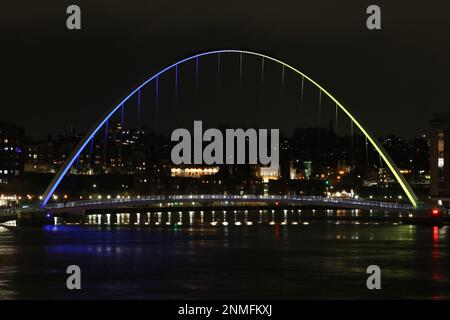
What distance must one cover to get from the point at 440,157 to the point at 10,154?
7083cm

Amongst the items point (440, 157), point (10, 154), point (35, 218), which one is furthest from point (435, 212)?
point (10, 154)

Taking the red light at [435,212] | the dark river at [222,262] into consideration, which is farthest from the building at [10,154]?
the red light at [435,212]

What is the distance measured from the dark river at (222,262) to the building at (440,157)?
84.8 ft

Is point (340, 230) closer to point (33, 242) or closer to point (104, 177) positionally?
point (33, 242)

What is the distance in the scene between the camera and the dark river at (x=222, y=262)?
41.9 m

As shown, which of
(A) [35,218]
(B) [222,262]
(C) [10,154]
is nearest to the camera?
(B) [222,262]

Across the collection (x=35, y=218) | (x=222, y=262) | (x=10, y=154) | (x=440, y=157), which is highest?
(x=10, y=154)

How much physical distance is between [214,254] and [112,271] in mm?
10539

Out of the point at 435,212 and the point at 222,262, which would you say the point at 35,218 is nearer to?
the point at 222,262

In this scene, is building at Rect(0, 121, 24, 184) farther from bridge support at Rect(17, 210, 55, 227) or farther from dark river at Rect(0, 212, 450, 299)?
dark river at Rect(0, 212, 450, 299)

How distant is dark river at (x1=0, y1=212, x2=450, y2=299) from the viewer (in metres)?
41.9

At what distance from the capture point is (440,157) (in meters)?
109

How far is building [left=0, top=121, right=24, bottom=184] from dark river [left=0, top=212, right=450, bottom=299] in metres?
72.9
